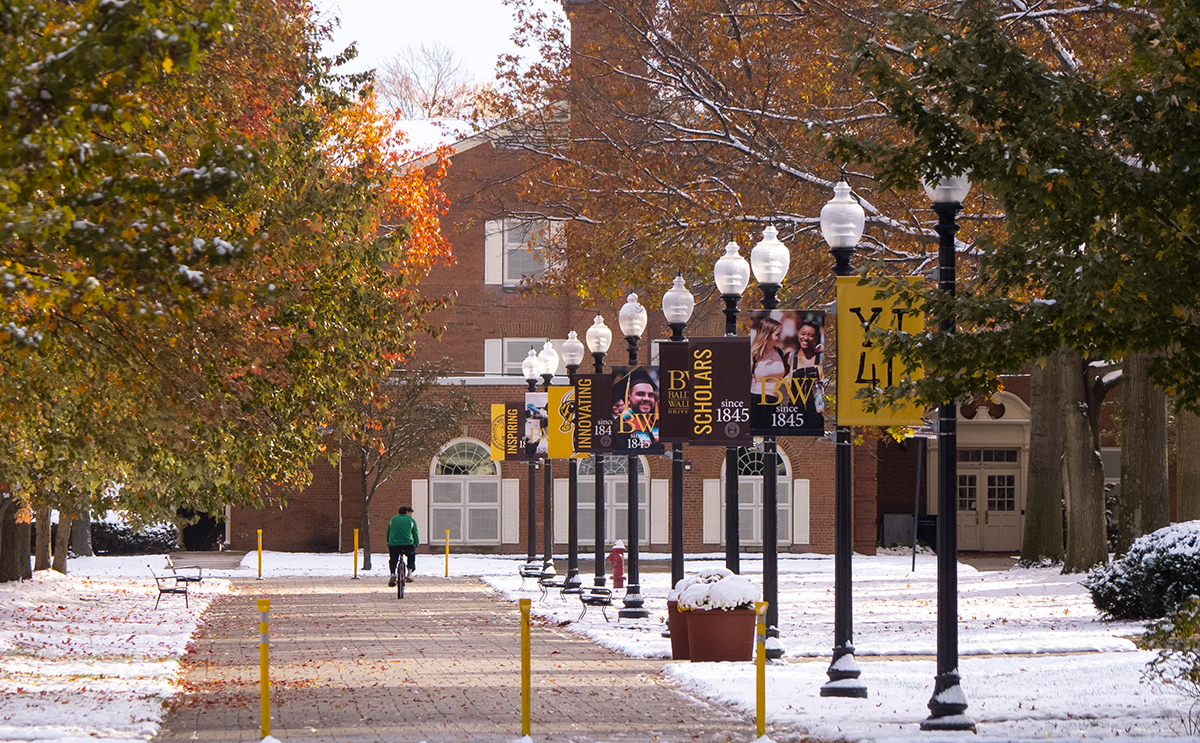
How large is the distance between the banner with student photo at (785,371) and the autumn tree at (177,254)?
4.52 metres

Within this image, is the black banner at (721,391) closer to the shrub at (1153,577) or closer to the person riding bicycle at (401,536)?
the shrub at (1153,577)

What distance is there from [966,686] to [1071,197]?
5791mm

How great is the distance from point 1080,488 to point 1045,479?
444 cm

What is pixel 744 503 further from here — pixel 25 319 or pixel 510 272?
pixel 25 319

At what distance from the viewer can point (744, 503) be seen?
45188mm

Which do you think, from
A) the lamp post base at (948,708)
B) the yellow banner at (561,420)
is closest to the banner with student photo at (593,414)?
the yellow banner at (561,420)

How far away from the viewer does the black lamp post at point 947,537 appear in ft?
37.1

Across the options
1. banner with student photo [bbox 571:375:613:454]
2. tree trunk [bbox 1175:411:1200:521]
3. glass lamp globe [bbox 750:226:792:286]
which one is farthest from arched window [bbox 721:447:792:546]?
glass lamp globe [bbox 750:226:792:286]

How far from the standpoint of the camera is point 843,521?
45.6 feet

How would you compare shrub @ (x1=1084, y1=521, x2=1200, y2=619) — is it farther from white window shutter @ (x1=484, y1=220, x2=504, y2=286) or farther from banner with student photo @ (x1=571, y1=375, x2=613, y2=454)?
white window shutter @ (x1=484, y1=220, x2=504, y2=286)

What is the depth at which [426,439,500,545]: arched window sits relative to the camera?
44156mm

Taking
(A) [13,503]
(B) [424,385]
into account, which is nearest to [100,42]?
(A) [13,503]

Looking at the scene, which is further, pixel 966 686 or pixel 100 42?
pixel 966 686

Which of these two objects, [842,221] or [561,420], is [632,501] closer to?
[561,420]
